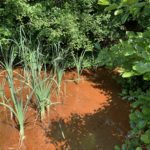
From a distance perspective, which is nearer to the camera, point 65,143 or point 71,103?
point 65,143

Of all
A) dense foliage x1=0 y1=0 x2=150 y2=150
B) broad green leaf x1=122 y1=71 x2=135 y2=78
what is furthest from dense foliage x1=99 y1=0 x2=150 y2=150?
dense foliage x1=0 y1=0 x2=150 y2=150

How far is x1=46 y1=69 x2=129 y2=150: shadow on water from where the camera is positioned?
11.1 ft

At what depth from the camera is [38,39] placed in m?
Result: 4.69

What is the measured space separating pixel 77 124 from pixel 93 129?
0.57ft

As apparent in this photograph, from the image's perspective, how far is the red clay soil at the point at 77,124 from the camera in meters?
3.39

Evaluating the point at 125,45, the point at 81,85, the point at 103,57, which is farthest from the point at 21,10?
the point at 125,45

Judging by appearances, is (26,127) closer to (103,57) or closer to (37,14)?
(103,57)

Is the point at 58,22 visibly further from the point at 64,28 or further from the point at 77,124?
the point at 77,124

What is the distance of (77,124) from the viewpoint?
3676mm

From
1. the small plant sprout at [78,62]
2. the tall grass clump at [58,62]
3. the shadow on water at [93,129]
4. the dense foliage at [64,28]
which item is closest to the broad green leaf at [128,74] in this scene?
the shadow on water at [93,129]

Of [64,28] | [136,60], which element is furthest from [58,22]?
[136,60]

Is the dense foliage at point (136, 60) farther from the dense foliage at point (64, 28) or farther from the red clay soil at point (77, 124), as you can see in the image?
the dense foliage at point (64, 28)

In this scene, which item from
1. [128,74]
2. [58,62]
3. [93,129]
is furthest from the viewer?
[58,62]

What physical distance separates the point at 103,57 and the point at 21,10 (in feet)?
7.54
